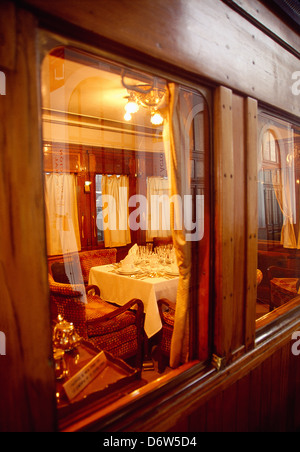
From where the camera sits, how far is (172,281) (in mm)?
3447

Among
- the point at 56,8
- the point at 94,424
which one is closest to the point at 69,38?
the point at 56,8

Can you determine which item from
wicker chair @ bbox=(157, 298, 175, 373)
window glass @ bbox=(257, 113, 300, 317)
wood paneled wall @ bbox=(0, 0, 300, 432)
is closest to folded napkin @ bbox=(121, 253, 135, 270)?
wicker chair @ bbox=(157, 298, 175, 373)

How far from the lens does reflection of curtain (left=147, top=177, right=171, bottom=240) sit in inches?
295

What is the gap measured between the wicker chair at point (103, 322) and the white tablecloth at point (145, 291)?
12 cm

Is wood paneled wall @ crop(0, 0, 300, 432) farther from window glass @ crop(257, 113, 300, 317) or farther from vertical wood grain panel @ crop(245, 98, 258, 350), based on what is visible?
window glass @ crop(257, 113, 300, 317)

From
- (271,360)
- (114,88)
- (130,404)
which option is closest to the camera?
(130,404)

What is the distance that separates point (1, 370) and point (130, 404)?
2.24 feet

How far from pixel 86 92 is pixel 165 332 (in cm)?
359

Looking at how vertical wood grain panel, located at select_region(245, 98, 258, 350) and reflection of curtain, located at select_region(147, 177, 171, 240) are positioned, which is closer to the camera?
vertical wood grain panel, located at select_region(245, 98, 258, 350)

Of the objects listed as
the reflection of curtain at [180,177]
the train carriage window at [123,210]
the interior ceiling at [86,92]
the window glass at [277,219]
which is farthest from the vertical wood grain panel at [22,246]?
the window glass at [277,219]

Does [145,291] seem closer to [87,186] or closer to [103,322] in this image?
[103,322]

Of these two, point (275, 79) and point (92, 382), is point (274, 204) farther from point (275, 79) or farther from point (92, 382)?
point (92, 382)

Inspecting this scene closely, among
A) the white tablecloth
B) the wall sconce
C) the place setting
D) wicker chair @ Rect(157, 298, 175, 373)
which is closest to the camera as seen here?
wicker chair @ Rect(157, 298, 175, 373)

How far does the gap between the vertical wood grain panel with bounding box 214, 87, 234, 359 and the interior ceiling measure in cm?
150
